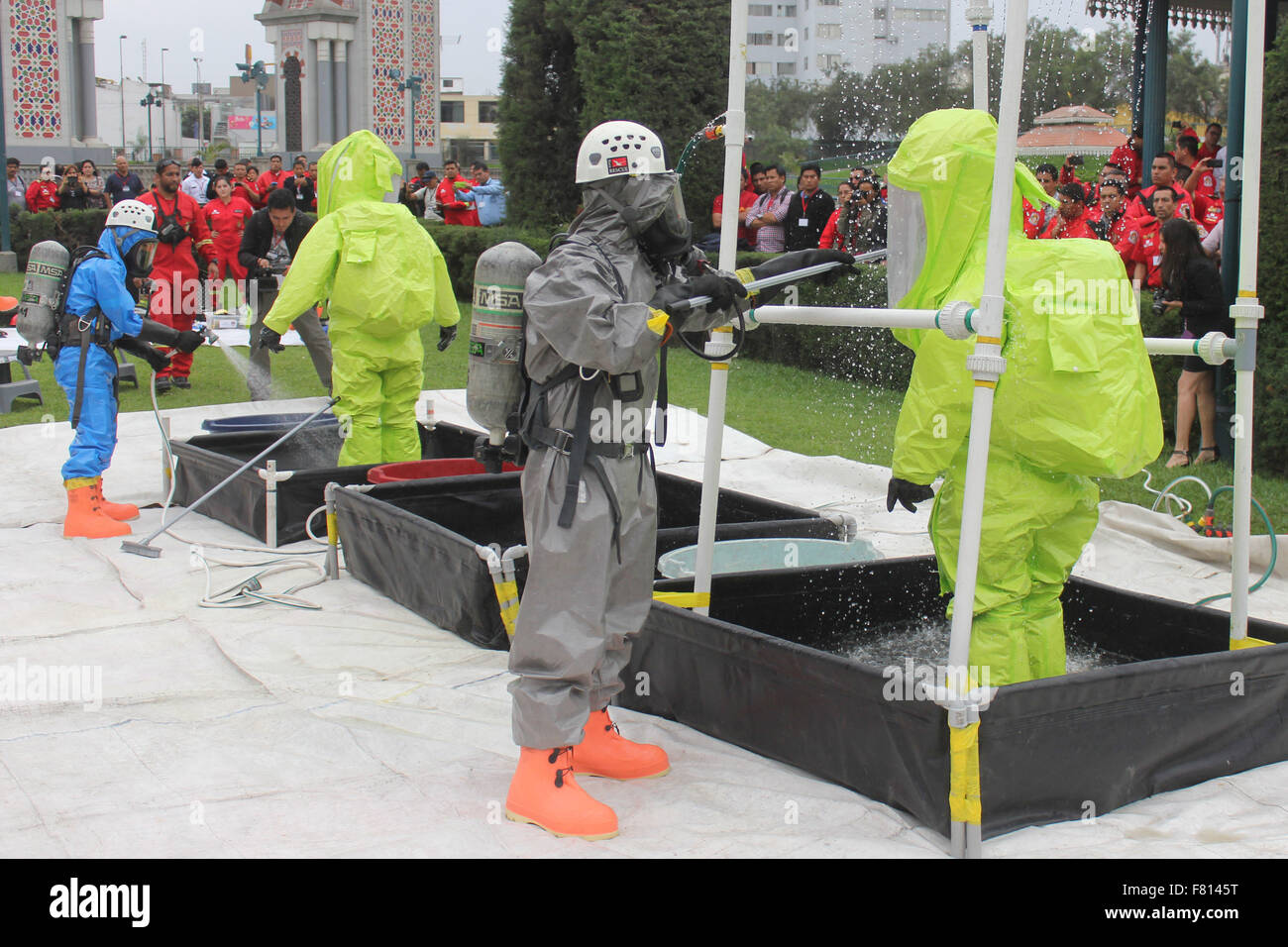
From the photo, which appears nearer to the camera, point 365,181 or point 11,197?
point 365,181

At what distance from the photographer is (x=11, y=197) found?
23.6 m

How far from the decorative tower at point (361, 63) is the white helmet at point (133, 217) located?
29385 millimetres

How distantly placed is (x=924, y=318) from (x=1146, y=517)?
368cm

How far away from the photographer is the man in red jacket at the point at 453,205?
18250 millimetres

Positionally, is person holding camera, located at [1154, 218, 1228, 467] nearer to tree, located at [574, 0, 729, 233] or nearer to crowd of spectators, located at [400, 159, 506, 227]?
tree, located at [574, 0, 729, 233]

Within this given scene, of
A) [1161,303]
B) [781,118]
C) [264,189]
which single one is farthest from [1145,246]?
[264,189]

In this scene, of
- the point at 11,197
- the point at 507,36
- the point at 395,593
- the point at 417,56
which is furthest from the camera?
the point at 417,56

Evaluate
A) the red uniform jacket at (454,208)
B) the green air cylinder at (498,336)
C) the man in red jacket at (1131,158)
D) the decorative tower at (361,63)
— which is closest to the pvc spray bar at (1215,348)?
the green air cylinder at (498,336)

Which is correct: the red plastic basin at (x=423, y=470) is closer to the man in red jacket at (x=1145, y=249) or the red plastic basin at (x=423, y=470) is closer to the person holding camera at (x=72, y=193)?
the man in red jacket at (x=1145, y=249)

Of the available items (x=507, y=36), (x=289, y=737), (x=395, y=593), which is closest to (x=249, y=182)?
(x=507, y=36)

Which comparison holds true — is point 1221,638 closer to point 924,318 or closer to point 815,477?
point 924,318

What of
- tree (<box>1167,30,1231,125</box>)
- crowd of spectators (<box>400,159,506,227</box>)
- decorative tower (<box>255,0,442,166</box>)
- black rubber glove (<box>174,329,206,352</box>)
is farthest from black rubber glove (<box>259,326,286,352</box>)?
tree (<box>1167,30,1231,125</box>)

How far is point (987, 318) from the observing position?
3.01m

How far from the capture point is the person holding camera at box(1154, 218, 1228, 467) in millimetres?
7727
